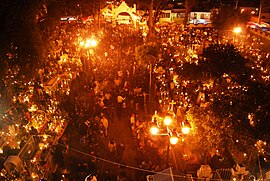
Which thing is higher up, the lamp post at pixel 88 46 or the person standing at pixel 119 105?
the lamp post at pixel 88 46

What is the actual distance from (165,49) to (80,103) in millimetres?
8871

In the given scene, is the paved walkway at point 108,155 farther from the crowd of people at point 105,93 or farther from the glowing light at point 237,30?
the glowing light at point 237,30

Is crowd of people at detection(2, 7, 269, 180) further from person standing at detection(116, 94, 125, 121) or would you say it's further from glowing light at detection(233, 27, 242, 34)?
glowing light at detection(233, 27, 242, 34)

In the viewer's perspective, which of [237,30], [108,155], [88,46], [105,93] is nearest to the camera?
[108,155]

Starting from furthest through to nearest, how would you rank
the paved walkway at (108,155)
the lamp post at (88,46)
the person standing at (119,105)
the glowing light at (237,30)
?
the glowing light at (237,30) < the lamp post at (88,46) < the person standing at (119,105) < the paved walkway at (108,155)

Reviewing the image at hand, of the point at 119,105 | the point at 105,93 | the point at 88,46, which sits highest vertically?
the point at 88,46

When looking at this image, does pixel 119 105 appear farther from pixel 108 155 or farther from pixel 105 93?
pixel 108 155

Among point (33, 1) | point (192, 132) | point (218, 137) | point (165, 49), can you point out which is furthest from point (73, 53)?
point (218, 137)

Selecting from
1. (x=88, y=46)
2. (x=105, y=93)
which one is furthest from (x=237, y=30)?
(x=105, y=93)

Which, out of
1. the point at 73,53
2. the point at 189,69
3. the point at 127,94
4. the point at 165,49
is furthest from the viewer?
the point at 165,49

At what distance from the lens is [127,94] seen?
14.4 metres

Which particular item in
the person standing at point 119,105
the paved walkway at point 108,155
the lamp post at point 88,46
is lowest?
the paved walkway at point 108,155

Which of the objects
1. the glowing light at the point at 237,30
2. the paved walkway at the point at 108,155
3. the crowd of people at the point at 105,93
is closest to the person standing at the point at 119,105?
the crowd of people at the point at 105,93

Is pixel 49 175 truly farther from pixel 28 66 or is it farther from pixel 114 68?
pixel 114 68
